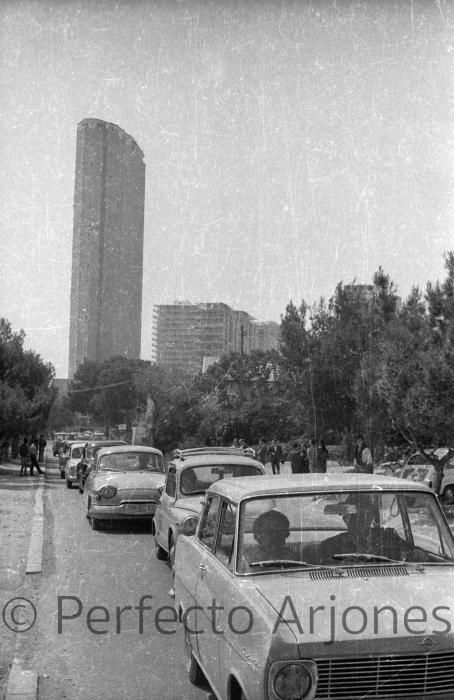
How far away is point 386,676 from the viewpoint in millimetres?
3277

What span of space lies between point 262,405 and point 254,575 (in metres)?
38.3

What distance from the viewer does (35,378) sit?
143 feet

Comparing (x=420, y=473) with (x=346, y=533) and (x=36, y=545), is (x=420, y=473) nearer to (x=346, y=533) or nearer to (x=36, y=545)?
(x=36, y=545)

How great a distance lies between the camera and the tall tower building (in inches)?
2381

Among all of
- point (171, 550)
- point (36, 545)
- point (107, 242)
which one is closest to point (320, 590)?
point (171, 550)

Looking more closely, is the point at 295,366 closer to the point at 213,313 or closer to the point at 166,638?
the point at 166,638

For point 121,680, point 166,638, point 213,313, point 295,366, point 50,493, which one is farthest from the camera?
point 213,313

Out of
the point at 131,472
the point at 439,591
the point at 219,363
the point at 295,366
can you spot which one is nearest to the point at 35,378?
the point at 219,363

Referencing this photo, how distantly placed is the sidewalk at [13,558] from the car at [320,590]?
1688 millimetres

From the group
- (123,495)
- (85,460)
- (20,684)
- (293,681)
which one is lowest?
(20,684)

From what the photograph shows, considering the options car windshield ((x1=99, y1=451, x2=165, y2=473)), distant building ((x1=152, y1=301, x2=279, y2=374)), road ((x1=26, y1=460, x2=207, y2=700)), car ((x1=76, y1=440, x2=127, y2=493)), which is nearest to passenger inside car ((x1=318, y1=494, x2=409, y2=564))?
road ((x1=26, y1=460, x2=207, y2=700))

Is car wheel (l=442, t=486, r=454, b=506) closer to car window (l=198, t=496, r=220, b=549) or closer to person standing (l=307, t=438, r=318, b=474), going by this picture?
person standing (l=307, t=438, r=318, b=474)

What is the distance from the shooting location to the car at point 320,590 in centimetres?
327

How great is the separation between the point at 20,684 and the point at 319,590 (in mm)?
2551
